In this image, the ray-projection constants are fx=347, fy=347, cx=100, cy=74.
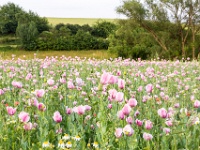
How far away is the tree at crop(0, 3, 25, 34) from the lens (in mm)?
64250

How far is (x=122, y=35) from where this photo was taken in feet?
138

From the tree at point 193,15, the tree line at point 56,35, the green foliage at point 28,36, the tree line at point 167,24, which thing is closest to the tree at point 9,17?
the tree line at point 56,35

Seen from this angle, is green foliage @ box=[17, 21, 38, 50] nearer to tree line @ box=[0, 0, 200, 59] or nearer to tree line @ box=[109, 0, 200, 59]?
tree line @ box=[0, 0, 200, 59]

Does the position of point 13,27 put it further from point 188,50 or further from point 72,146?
point 72,146

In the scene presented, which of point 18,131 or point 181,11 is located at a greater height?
point 181,11

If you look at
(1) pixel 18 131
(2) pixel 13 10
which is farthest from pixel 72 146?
(2) pixel 13 10

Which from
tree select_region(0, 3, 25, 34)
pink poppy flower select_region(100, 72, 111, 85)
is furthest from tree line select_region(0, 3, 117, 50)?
pink poppy flower select_region(100, 72, 111, 85)

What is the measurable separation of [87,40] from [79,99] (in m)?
49.8

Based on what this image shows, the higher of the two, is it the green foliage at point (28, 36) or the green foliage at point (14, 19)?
the green foliage at point (14, 19)

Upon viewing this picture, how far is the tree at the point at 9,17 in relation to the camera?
6425 centimetres

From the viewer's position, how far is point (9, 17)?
6888 centimetres

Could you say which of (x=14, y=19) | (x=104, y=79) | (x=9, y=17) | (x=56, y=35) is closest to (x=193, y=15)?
(x=56, y=35)

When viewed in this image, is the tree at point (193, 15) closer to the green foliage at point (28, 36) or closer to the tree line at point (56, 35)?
the tree line at point (56, 35)

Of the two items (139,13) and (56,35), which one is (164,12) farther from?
(56,35)
